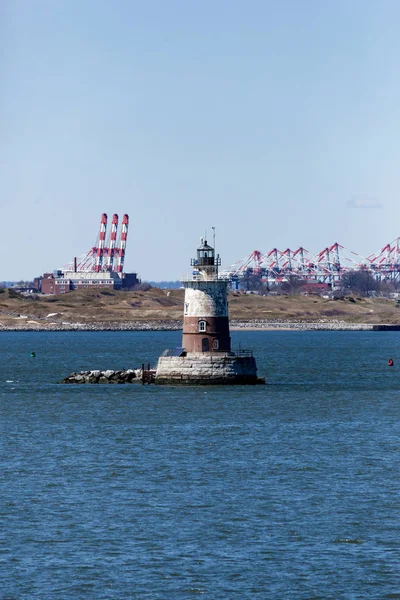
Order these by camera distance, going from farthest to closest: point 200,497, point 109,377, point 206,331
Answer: point 109,377
point 206,331
point 200,497

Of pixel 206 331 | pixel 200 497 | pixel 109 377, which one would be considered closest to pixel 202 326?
pixel 206 331

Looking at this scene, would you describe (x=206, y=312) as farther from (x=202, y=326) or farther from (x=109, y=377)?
(x=109, y=377)

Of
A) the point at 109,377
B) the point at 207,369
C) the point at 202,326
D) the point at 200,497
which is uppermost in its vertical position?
the point at 202,326

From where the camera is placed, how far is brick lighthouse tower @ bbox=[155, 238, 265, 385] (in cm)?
7131

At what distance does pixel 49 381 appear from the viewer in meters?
93.0

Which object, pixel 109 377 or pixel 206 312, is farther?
pixel 109 377

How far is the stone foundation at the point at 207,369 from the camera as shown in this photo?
7156cm

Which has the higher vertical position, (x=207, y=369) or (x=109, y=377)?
(x=207, y=369)

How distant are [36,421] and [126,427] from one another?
585 centimetres

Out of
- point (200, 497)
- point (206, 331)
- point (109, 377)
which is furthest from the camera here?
point (109, 377)

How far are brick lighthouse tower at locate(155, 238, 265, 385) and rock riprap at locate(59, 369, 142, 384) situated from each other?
11.3m

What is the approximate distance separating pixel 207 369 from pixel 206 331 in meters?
2.26

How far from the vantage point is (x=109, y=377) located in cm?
8600

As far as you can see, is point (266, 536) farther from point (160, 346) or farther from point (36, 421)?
point (160, 346)
